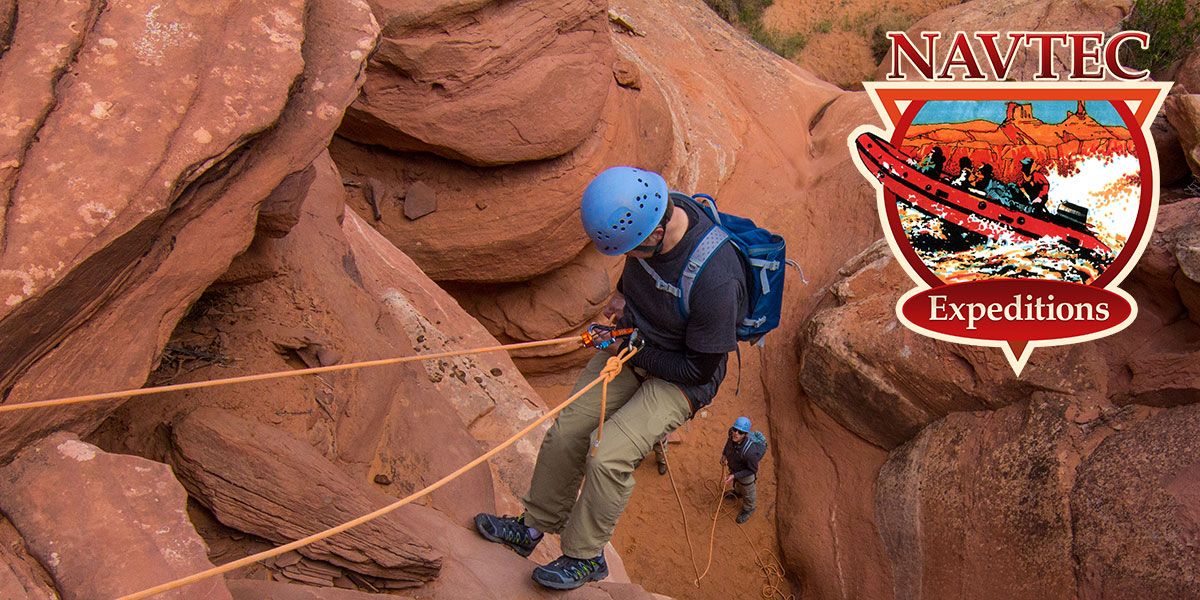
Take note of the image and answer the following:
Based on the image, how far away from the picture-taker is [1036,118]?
7688 mm

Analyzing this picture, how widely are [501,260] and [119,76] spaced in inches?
227

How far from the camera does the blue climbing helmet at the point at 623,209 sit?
3.91 m

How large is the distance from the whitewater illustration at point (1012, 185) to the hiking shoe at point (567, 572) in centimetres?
432

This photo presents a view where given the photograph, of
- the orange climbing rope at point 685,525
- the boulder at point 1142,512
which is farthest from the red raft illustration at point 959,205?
the orange climbing rope at point 685,525

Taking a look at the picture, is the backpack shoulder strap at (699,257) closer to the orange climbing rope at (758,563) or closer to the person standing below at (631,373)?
the person standing below at (631,373)

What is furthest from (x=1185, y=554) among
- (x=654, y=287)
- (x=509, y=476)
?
(x=509, y=476)

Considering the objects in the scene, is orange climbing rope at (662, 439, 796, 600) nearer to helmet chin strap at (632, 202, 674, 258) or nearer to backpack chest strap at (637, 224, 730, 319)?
backpack chest strap at (637, 224, 730, 319)

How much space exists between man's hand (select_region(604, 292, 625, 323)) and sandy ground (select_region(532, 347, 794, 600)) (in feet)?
13.2

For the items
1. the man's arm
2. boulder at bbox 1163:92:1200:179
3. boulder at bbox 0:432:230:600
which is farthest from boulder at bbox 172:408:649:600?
boulder at bbox 1163:92:1200:179

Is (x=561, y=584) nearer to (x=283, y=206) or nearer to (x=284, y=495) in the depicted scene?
(x=284, y=495)

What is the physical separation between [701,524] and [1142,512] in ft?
13.5

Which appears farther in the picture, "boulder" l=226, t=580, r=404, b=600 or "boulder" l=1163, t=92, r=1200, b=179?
"boulder" l=1163, t=92, r=1200, b=179

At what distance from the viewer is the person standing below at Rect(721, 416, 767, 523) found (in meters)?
8.23

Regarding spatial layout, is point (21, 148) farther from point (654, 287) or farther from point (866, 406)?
point (866, 406)
